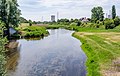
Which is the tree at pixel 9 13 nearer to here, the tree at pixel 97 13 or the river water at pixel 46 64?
the river water at pixel 46 64

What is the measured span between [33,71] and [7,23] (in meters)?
45.1

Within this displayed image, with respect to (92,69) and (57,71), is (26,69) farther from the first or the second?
(92,69)

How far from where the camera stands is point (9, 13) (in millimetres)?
75438

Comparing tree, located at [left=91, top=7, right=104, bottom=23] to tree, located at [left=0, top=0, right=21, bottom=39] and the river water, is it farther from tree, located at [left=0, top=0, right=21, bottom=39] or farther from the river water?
the river water

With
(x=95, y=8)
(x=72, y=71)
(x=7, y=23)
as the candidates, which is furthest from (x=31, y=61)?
(x=95, y=8)

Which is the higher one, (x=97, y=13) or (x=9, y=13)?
(x=9, y=13)

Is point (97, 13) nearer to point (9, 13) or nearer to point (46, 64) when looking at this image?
point (9, 13)

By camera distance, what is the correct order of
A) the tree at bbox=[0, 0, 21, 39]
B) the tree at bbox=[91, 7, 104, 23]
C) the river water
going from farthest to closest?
the tree at bbox=[91, 7, 104, 23] → the tree at bbox=[0, 0, 21, 39] → the river water

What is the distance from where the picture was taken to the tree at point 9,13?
246ft

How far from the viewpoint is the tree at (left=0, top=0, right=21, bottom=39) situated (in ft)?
246

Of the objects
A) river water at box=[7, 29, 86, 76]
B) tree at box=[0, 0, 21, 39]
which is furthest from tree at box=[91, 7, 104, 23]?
river water at box=[7, 29, 86, 76]

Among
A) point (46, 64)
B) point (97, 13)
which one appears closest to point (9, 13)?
point (46, 64)

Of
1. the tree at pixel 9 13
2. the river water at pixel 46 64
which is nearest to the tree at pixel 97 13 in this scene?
the tree at pixel 9 13

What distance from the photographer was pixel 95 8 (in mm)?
165625
